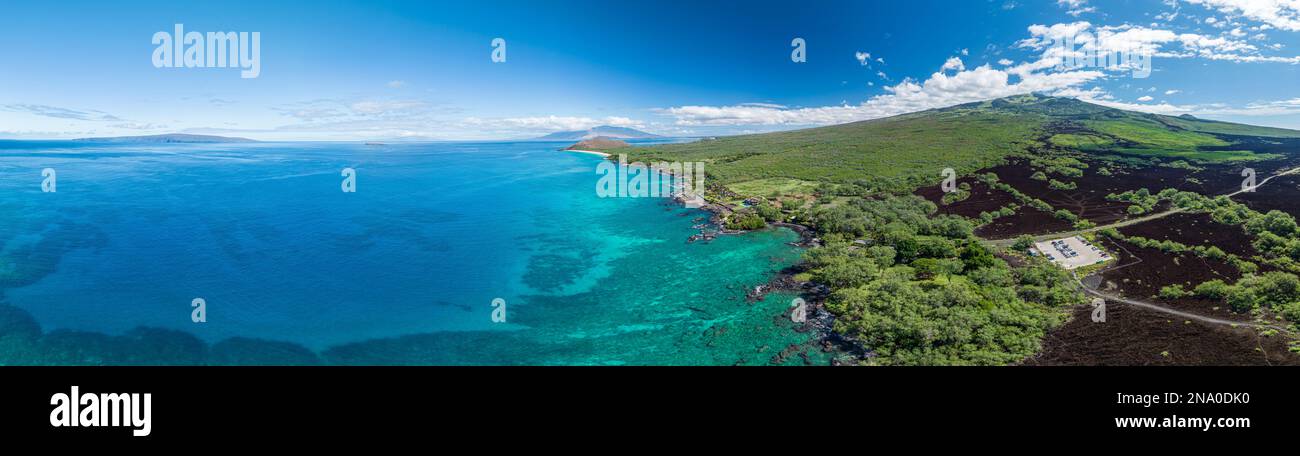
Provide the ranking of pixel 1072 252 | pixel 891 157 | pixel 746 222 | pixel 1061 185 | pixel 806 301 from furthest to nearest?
1. pixel 891 157
2. pixel 1061 185
3. pixel 746 222
4. pixel 1072 252
5. pixel 806 301

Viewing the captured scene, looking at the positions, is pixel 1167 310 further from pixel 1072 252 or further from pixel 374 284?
pixel 374 284

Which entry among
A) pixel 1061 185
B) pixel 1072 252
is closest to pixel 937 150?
pixel 1061 185

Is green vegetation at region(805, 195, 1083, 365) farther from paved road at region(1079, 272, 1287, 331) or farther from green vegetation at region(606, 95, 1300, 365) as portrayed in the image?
paved road at region(1079, 272, 1287, 331)

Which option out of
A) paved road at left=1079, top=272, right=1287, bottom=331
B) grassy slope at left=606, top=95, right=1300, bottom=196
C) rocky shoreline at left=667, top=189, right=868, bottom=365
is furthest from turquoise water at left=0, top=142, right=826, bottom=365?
grassy slope at left=606, top=95, right=1300, bottom=196

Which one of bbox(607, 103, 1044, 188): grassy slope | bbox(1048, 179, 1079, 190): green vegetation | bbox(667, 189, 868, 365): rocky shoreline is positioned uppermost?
bbox(607, 103, 1044, 188): grassy slope

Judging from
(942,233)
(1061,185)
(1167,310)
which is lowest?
(1167,310)

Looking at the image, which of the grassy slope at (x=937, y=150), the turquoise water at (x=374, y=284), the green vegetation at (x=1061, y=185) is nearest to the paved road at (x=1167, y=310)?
the turquoise water at (x=374, y=284)
